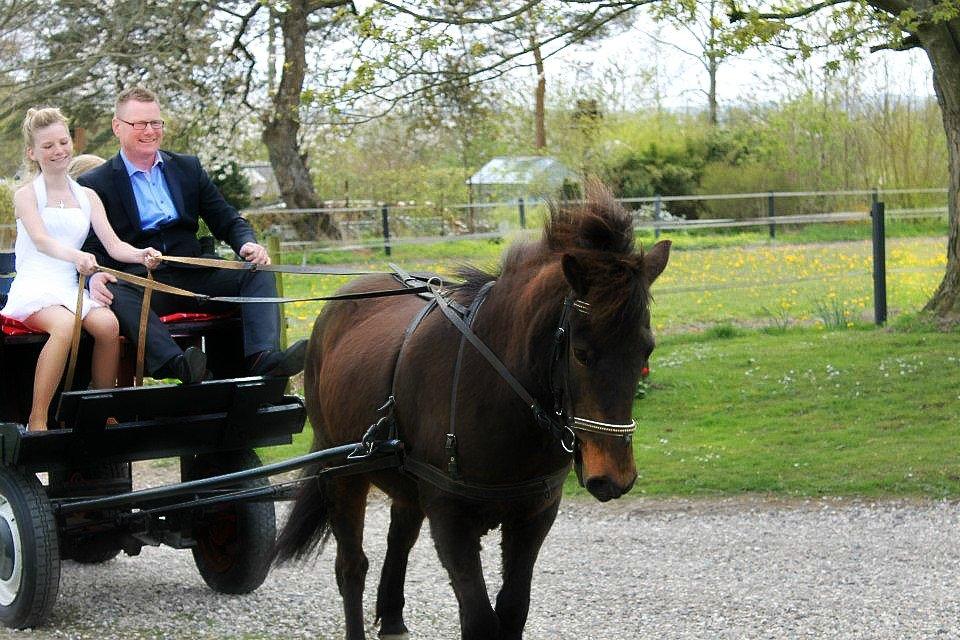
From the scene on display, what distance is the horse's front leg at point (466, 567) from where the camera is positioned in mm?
3748

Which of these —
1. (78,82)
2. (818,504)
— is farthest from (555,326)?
(78,82)

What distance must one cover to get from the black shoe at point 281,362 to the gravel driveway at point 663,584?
1.02m

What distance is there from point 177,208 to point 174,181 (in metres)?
0.13

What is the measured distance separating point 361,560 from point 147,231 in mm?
1763

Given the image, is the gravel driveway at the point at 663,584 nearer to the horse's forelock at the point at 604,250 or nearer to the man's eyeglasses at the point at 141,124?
the horse's forelock at the point at 604,250

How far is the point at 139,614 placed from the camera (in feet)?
17.3

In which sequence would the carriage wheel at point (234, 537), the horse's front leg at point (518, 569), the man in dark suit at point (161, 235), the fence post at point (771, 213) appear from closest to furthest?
1. the horse's front leg at point (518, 569)
2. the man in dark suit at point (161, 235)
3. the carriage wheel at point (234, 537)
4. the fence post at point (771, 213)

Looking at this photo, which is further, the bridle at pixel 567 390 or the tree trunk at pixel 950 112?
the tree trunk at pixel 950 112

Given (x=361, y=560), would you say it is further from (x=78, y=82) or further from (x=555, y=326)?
(x=78, y=82)

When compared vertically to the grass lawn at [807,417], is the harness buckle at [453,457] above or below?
above

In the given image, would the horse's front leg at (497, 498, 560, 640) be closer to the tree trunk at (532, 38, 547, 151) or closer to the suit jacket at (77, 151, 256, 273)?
the suit jacket at (77, 151, 256, 273)

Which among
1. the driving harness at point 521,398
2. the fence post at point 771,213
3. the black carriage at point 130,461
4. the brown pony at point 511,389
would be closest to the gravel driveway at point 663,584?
the black carriage at point 130,461

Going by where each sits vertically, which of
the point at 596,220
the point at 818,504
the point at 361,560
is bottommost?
the point at 818,504

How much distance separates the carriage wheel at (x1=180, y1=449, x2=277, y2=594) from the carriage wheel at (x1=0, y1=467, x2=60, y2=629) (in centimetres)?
75
